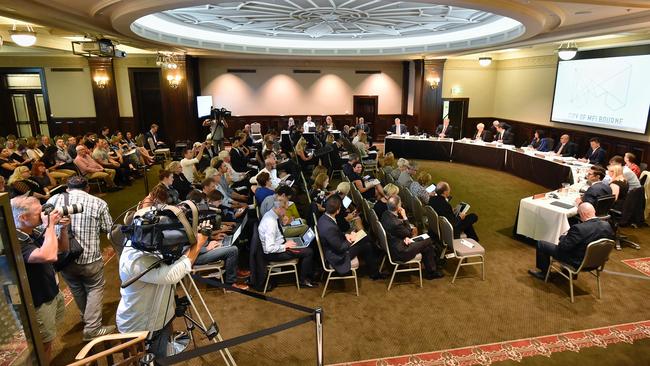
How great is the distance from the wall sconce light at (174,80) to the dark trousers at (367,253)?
33.9 ft

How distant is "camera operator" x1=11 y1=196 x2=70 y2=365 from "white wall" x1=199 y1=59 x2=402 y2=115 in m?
12.3

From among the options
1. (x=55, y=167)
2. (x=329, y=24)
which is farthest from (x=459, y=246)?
(x=55, y=167)

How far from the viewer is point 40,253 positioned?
2.71m

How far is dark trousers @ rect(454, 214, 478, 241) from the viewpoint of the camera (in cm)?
523

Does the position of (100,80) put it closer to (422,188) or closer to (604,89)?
(422,188)

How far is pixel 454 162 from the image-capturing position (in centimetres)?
1227

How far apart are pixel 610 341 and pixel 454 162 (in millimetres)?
8851

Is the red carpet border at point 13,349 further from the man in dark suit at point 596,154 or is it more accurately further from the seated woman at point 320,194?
the man in dark suit at point 596,154

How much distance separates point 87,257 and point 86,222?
33 cm

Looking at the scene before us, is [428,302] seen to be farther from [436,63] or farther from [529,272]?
[436,63]

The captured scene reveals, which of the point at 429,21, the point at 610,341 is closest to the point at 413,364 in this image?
the point at 610,341

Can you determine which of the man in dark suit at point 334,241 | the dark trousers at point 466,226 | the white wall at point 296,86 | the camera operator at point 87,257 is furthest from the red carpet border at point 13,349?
the white wall at point 296,86

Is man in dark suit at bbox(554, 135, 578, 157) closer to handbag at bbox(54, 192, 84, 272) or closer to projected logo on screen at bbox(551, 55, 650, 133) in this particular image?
projected logo on screen at bbox(551, 55, 650, 133)

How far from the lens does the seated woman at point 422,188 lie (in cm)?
602
